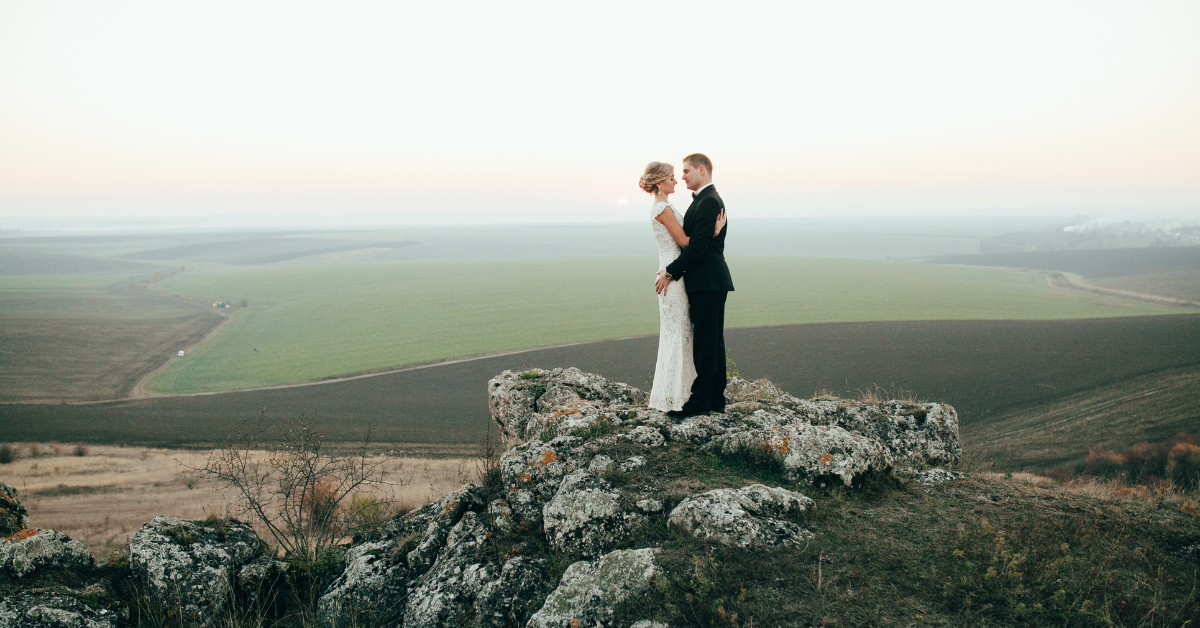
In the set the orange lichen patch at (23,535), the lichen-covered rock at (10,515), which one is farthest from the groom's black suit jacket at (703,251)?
the lichen-covered rock at (10,515)

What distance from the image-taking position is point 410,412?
29.7 meters

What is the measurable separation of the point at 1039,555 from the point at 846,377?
30.1 metres

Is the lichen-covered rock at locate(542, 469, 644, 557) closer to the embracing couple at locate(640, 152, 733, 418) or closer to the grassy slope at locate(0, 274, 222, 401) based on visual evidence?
the embracing couple at locate(640, 152, 733, 418)

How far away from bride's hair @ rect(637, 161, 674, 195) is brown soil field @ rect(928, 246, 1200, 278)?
81641mm

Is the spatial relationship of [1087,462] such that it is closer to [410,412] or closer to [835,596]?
[835,596]

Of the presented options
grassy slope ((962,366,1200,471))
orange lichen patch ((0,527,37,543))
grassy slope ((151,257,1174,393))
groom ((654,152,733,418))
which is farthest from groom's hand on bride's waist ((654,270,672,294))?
grassy slope ((151,257,1174,393))

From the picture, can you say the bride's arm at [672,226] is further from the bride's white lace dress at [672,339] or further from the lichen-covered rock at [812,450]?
the lichen-covered rock at [812,450]

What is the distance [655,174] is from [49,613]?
23.2 feet

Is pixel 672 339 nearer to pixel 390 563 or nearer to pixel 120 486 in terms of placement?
pixel 390 563

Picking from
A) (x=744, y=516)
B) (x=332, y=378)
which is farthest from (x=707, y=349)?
(x=332, y=378)

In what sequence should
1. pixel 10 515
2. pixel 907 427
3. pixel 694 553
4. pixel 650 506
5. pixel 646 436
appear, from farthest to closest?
pixel 907 427
pixel 646 436
pixel 10 515
pixel 650 506
pixel 694 553

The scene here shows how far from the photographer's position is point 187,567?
5438 mm

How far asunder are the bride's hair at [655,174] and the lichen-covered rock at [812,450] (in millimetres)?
3254

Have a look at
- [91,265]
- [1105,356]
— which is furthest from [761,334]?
[91,265]
